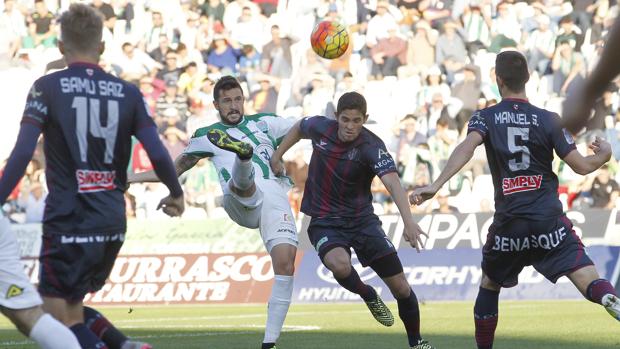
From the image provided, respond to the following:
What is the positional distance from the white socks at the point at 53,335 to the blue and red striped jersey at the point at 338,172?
14.8 feet

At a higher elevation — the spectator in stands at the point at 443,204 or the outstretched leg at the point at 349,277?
the outstretched leg at the point at 349,277

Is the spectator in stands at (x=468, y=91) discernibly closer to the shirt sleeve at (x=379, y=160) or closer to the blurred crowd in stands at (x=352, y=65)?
the blurred crowd in stands at (x=352, y=65)

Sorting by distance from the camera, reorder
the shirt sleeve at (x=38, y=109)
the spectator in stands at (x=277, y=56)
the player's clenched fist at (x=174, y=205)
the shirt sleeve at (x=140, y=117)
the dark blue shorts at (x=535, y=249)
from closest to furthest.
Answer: the shirt sleeve at (x=38, y=109)
the shirt sleeve at (x=140, y=117)
the player's clenched fist at (x=174, y=205)
the dark blue shorts at (x=535, y=249)
the spectator in stands at (x=277, y=56)

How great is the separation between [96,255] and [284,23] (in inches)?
807

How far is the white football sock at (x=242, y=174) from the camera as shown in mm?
10219

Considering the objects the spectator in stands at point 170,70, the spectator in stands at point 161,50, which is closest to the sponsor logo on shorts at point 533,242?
the spectator in stands at point 170,70

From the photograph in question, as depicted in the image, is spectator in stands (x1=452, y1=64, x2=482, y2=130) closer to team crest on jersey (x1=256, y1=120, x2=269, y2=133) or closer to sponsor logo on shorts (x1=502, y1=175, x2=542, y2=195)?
team crest on jersey (x1=256, y1=120, x2=269, y2=133)

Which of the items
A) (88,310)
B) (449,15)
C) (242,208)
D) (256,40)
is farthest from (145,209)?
(88,310)

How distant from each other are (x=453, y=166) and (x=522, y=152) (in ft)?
1.80

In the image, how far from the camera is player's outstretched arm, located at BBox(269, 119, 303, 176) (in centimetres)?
1101

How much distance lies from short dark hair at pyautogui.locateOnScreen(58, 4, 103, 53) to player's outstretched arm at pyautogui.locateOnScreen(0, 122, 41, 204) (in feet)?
1.85

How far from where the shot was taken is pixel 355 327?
46.9 feet

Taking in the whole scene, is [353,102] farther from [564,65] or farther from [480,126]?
[564,65]

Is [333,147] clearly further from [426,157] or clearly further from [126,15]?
[126,15]
